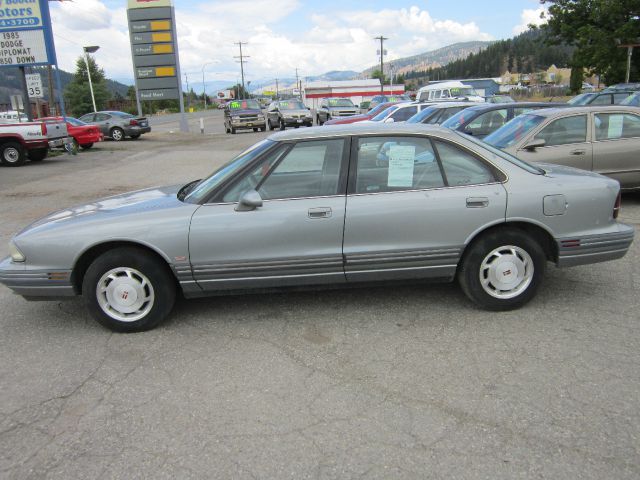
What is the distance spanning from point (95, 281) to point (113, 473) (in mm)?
1773

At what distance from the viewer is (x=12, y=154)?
16547 mm

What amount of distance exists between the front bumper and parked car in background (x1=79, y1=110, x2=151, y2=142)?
25.7m

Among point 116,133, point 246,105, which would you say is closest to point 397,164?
point 116,133

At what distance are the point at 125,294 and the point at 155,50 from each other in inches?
1319

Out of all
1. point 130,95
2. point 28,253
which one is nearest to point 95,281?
point 28,253

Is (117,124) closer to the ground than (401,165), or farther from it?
farther from it

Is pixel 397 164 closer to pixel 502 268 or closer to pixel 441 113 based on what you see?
pixel 502 268

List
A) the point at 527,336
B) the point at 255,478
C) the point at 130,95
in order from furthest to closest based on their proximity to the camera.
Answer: the point at 130,95
the point at 527,336
the point at 255,478

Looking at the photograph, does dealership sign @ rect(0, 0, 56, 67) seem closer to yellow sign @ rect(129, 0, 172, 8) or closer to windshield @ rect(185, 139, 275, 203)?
yellow sign @ rect(129, 0, 172, 8)

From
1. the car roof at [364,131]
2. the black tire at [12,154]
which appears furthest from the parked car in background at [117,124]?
the car roof at [364,131]

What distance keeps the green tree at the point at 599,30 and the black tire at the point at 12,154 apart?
3652cm

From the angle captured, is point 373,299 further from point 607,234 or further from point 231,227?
point 607,234

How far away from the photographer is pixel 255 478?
250cm

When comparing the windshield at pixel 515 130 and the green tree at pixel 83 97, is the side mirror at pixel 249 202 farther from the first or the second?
the green tree at pixel 83 97
